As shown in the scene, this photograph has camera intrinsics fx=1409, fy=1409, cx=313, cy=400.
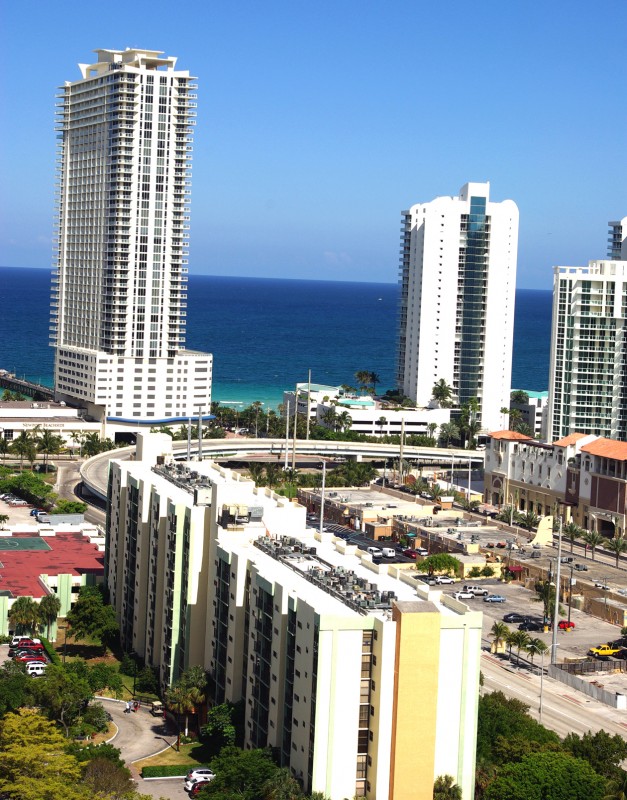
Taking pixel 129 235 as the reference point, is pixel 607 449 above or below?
below

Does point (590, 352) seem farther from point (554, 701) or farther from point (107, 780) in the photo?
point (107, 780)

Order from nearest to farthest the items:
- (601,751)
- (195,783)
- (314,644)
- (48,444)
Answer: (314,644), (195,783), (601,751), (48,444)

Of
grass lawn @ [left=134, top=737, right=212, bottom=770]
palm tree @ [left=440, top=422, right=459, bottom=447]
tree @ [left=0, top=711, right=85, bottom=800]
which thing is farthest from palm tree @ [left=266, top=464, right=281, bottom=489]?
tree @ [left=0, top=711, right=85, bottom=800]

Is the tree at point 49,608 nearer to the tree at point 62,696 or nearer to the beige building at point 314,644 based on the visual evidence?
the beige building at point 314,644

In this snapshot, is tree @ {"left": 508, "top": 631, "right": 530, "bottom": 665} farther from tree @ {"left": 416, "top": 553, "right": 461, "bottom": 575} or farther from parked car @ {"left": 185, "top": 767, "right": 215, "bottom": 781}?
parked car @ {"left": 185, "top": 767, "right": 215, "bottom": 781}

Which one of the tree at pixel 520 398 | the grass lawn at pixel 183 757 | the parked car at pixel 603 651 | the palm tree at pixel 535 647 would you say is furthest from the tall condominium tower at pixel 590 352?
the grass lawn at pixel 183 757

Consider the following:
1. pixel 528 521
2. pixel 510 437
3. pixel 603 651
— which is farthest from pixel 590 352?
pixel 603 651

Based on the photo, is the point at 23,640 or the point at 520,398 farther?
the point at 520,398
